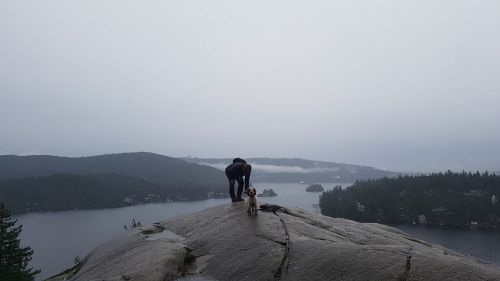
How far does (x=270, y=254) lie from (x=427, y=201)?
148930 millimetres

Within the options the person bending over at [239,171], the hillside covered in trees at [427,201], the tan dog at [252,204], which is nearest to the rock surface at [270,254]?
the tan dog at [252,204]

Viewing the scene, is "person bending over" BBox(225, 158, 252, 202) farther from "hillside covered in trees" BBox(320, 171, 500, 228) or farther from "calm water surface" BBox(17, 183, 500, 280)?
"hillside covered in trees" BBox(320, 171, 500, 228)

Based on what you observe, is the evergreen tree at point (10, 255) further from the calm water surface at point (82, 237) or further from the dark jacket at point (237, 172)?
the calm water surface at point (82, 237)

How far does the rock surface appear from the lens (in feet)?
27.4

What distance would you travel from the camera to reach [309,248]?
1024 cm

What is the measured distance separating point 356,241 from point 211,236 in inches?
181

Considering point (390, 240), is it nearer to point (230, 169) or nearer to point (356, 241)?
point (356, 241)

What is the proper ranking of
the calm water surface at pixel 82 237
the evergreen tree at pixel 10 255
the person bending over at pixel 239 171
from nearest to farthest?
the person bending over at pixel 239 171
the evergreen tree at pixel 10 255
the calm water surface at pixel 82 237

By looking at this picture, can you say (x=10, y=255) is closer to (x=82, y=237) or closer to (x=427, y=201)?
(x=82, y=237)

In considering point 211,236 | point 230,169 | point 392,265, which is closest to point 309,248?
point 392,265

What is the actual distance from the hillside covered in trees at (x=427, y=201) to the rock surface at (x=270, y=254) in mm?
132158

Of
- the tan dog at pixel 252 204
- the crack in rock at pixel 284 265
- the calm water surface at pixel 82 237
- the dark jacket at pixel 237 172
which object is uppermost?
the dark jacket at pixel 237 172

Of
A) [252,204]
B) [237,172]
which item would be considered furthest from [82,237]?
[252,204]

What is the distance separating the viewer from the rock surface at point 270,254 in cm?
834
